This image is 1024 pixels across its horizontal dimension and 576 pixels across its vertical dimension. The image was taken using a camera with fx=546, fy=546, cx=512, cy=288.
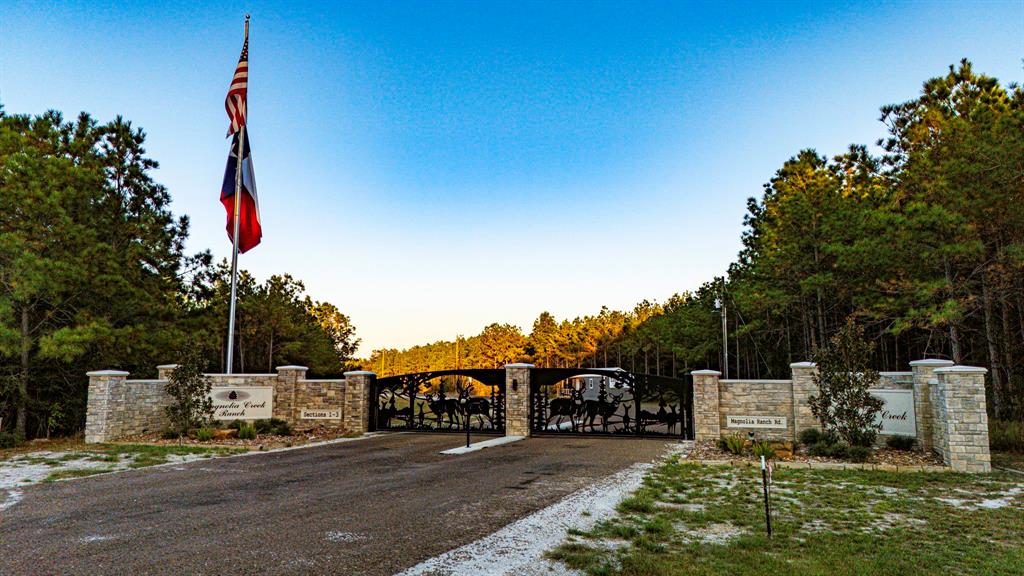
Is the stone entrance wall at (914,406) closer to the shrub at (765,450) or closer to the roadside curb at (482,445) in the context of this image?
the shrub at (765,450)

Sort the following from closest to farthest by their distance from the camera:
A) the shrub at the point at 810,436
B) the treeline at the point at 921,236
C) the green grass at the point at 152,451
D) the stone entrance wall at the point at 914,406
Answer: the stone entrance wall at the point at 914,406 < the green grass at the point at 152,451 < the shrub at the point at 810,436 < the treeline at the point at 921,236

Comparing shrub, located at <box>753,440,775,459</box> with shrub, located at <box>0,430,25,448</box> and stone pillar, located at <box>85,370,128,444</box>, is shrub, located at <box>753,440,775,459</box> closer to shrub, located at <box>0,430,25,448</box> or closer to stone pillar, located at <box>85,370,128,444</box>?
stone pillar, located at <box>85,370,128,444</box>

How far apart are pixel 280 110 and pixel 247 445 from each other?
1137 cm

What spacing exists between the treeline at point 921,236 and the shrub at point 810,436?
501 cm

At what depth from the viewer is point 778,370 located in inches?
1526

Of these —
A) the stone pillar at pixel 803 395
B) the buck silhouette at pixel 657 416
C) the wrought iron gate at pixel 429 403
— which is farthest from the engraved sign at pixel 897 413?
the wrought iron gate at pixel 429 403

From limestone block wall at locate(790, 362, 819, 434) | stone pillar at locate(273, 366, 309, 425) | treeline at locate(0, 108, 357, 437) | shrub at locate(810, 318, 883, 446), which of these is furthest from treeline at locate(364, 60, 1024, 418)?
treeline at locate(0, 108, 357, 437)

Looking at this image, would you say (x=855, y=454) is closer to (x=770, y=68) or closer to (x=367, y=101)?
(x=770, y=68)

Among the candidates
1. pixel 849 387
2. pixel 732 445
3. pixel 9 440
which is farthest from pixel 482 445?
pixel 9 440

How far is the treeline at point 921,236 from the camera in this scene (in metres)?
16.1

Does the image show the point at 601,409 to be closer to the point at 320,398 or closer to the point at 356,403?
the point at 356,403

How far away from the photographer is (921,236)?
17.1 meters

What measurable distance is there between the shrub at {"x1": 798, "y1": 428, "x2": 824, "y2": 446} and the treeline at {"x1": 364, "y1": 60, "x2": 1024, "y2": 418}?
5.01 m

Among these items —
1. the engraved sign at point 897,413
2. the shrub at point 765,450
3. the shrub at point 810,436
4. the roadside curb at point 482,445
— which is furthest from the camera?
the roadside curb at point 482,445
